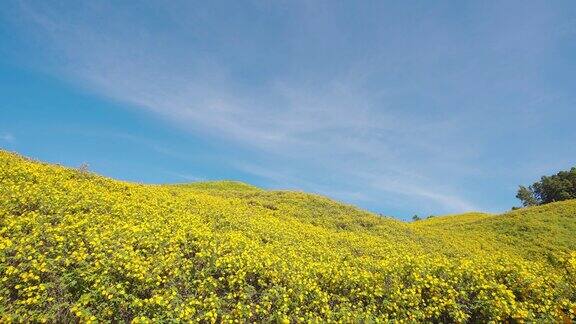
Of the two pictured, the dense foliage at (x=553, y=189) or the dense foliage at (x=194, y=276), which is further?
the dense foliage at (x=553, y=189)

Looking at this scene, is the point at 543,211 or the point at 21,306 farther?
the point at 543,211

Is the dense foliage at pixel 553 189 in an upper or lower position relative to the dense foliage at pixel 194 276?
upper

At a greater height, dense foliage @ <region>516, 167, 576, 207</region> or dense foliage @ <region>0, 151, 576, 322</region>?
dense foliage @ <region>516, 167, 576, 207</region>

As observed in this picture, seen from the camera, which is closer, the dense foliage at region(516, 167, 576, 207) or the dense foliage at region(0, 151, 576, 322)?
the dense foliage at region(0, 151, 576, 322)

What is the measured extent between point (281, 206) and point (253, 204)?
2804mm

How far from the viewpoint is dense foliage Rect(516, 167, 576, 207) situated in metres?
91.8

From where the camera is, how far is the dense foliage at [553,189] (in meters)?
91.8

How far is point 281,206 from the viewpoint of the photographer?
38.8 m

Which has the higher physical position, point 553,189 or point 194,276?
point 553,189

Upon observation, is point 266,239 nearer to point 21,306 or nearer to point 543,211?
point 21,306

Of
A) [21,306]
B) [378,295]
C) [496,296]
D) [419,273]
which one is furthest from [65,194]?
[496,296]

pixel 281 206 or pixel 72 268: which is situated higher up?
pixel 281 206

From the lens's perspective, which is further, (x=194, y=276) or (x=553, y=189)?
(x=553, y=189)

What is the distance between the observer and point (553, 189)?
96062mm
